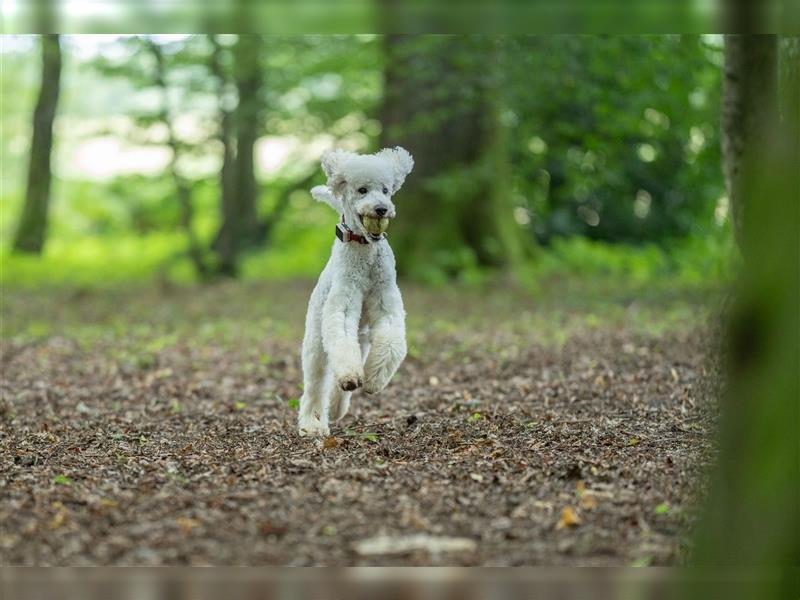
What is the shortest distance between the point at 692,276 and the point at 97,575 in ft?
44.3

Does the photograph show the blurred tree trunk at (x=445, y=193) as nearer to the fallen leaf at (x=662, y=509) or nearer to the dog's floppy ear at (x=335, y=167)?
the dog's floppy ear at (x=335, y=167)

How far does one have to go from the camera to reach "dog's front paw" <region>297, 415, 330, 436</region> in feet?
Answer: 19.3

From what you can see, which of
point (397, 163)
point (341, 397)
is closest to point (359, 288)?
point (397, 163)

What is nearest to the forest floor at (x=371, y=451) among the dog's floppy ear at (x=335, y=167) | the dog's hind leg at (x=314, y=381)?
the dog's hind leg at (x=314, y=381)

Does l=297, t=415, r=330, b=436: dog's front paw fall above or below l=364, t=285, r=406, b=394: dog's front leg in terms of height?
below

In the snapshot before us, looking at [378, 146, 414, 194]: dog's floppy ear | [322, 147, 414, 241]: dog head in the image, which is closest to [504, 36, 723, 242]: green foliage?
[378, 146, 414, 194]: dog's floppy ear

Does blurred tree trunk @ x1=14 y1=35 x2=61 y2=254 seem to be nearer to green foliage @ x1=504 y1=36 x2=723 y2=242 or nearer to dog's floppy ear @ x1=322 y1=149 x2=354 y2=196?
green foliage @ x1=504 y1=36 x2=723 y2=242

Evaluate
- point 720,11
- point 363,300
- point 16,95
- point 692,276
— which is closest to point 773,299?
point 720,11

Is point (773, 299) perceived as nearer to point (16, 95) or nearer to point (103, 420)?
point (103, 420)

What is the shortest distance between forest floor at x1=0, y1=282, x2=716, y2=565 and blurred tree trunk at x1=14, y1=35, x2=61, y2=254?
31.6 feet

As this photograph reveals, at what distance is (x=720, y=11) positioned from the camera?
3.82 meters

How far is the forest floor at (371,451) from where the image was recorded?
3947 millimetres

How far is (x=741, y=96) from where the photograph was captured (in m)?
6.62

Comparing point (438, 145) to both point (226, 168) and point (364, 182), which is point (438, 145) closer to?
point (226, 168)
